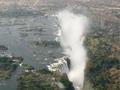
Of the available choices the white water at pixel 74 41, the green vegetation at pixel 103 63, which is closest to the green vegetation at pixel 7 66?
the white water at pixel 74 41

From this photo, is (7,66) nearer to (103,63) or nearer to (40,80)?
(40,80)

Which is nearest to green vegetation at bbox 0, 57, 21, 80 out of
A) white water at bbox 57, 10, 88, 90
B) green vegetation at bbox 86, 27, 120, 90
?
white water at bbox 57, 10, 88, 90

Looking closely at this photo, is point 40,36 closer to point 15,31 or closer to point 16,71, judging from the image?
point 15,31

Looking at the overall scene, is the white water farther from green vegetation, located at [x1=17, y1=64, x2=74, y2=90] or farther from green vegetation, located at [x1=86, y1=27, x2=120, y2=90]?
green vegetation, located at [x1=17, y1=64, x2=74, y2=90]

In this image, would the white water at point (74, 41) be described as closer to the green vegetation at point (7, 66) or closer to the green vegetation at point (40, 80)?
the green vegetation at point (40, 80)

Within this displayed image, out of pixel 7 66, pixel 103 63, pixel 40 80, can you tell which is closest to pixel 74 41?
pixel 103 63

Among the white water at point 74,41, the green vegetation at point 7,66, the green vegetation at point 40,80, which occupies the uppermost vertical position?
the green vegetation at point 40,80

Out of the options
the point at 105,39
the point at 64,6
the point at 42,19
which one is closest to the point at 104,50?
the point at 105,39
